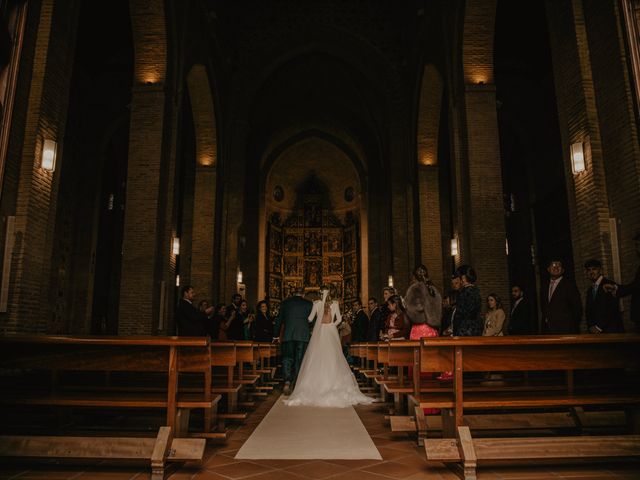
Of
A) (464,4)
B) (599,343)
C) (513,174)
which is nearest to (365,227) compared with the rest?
(513,174)

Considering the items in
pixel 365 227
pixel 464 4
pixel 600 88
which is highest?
pixel 464 4

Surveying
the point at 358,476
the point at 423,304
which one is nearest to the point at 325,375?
the point at 423,304

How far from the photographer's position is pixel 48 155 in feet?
21.7

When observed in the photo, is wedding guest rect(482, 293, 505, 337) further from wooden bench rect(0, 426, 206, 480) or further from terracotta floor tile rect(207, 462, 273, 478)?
wooden bench rect(0, 426, 206, 480)

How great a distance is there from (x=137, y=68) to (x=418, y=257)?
30.2 ft

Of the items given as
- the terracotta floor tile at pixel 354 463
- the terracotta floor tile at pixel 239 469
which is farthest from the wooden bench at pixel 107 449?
the terracotta floor tile at pixel 354 463

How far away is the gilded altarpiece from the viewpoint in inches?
1060

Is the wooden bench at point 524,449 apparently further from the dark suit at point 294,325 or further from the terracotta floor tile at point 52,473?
the dark suit at point 294,325

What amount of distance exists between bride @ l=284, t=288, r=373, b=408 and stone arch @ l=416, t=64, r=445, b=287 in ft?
24.4

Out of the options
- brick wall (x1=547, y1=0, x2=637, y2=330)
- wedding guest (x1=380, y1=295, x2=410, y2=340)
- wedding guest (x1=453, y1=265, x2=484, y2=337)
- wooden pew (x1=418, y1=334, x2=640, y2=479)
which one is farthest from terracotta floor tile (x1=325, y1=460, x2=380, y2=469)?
brick wall (x1=547, y1=0, x2=637, y2=330)

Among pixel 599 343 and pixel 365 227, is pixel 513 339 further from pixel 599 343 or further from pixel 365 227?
pixel 365 227

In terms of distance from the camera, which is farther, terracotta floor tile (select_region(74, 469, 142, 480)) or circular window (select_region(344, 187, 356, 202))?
circular window (select_region(344, 187, 356, 202))

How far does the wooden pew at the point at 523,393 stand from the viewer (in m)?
3.33

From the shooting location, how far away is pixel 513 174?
18.5 m
